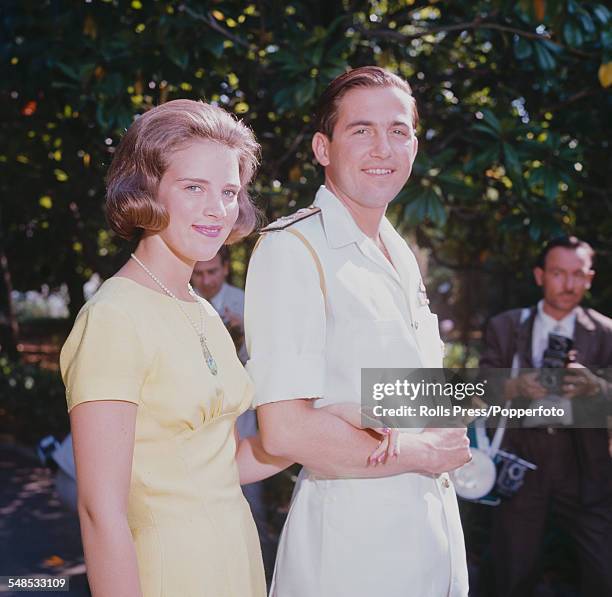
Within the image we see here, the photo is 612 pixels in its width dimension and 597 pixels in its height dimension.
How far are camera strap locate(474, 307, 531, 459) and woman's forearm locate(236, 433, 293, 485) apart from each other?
2.08 metres

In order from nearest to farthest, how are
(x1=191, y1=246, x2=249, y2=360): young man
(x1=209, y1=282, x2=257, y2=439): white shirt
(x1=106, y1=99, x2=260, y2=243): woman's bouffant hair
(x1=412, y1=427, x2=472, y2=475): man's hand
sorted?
(x1=106, y1=99, x2=260, y2=243): woman's bouffant hair
(x1=412, y1=427, x2=472, y2=475): man's hand
(x1=191, y1=246, x2=249, y2=360): young man
(x1=209, y1=282, x2=257, y2=439): white shirt

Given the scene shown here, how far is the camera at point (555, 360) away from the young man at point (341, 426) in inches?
90.7

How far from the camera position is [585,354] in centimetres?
436

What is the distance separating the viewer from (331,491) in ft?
6.25

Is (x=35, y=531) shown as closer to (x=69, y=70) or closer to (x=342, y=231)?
(x=69, y=70)

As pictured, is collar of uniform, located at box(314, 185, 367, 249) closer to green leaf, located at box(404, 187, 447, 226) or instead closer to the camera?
green leaf, located at box(404, 187, 447, 226)

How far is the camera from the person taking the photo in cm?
414

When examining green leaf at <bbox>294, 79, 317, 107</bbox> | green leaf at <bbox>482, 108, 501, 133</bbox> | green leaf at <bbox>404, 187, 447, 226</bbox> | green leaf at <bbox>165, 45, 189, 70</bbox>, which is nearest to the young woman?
green leaf at <bbox>294, 79, 317, 107</bbox>

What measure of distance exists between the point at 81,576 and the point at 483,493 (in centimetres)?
301

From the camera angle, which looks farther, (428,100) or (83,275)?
(83,275)

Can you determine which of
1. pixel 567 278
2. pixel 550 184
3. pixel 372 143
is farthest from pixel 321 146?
pixel 567 278

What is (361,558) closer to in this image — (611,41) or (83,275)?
(611,41)

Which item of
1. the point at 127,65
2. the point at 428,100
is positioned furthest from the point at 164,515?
the point at 428,100

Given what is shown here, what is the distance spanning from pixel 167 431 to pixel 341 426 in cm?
41
